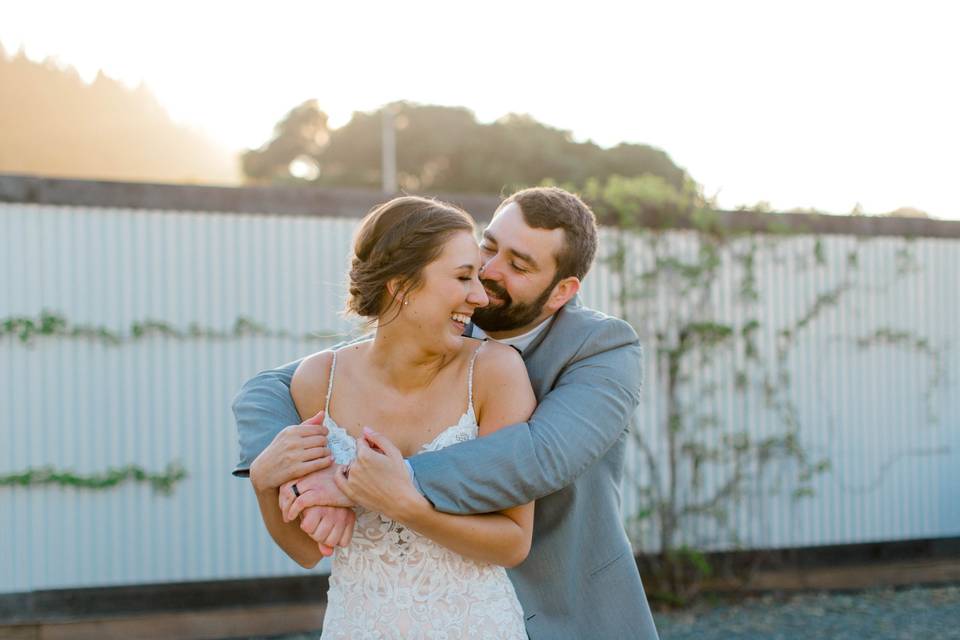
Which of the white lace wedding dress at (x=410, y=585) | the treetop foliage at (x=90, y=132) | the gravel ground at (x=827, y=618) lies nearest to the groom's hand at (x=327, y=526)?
the white lace wedding dress at (x=410, y=585)

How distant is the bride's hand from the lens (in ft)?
6.59

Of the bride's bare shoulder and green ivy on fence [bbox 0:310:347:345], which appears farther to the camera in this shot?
green ivy on fence [bbox 0:310:347:345]

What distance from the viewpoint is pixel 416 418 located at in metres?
2.25

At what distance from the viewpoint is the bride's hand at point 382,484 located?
201 cm

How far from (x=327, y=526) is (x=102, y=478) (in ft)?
13.8

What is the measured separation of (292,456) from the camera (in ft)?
6.82

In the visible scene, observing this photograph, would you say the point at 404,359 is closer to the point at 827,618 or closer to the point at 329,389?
the point at 329,389

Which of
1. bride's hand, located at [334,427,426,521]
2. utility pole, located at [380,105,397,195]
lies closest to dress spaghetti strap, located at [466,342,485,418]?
bride's hand, located at [334,427,426,521]

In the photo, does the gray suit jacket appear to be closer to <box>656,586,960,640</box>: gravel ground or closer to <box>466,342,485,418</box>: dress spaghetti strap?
<box>466,342,485,418</box>: dress spaghetti strap

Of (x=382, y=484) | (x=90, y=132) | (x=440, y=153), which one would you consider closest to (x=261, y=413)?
(x=382, y=484)

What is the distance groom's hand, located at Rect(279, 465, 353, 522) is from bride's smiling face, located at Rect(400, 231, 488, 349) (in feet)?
1.17

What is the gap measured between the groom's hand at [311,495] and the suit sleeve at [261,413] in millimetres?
150

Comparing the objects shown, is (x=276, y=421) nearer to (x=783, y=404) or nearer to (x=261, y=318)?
(x=261, y=318)

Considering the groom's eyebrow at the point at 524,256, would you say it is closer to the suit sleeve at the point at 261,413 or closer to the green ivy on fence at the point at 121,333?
the suit sleeve at the point at 261,413
